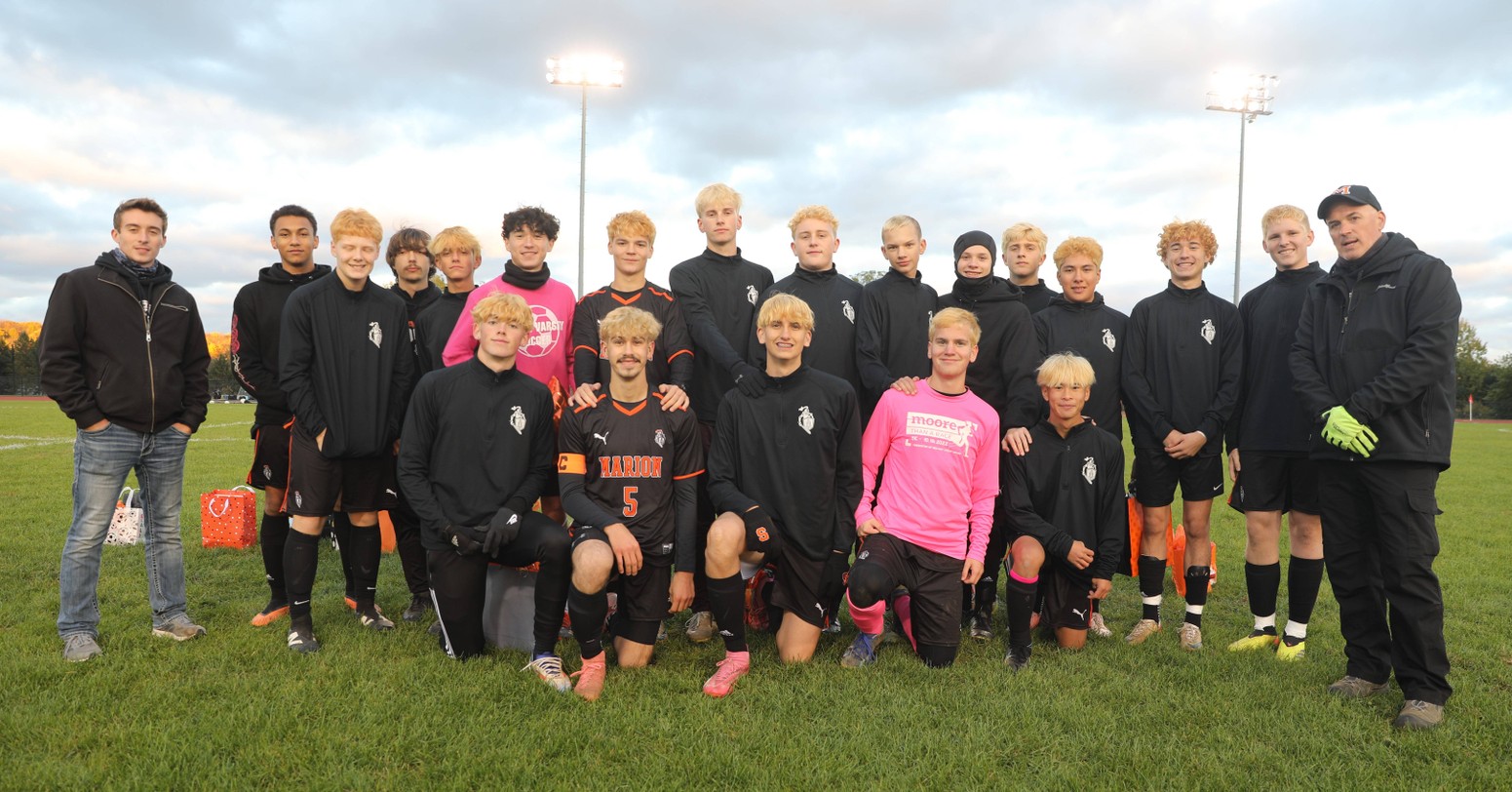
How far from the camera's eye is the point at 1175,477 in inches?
196

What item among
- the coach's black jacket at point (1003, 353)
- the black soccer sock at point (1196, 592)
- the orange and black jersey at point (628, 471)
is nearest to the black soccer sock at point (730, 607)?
the orange and black jersey at point (628, 471)

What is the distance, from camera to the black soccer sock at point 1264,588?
4840 millimetres

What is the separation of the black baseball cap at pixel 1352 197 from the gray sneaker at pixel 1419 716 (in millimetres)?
2230

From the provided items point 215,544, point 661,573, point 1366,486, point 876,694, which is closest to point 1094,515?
point 1366,486

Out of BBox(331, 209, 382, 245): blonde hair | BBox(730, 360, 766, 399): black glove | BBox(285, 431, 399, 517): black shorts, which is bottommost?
BBox(285, 431, 399, 517): black shorts

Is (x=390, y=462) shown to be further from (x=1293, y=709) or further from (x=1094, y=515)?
(x=1293, y=709)

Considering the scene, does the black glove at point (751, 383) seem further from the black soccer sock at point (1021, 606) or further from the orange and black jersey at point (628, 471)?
the black soccer sock at point (1021, 606)

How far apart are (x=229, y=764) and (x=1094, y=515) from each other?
4.09 m

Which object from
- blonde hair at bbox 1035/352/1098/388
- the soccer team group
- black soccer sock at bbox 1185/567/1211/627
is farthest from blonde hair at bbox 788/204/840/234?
black soccer sock at bbox 1185/567/1211/627

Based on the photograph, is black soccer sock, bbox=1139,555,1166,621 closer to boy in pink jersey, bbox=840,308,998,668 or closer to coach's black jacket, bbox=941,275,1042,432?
coach's black jacket, bbox=941,275,1042,432

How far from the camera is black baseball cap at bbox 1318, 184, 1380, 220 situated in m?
3.95

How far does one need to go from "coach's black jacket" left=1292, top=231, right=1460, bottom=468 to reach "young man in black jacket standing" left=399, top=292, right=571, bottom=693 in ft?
12.2

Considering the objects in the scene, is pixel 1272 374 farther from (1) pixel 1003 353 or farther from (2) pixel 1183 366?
(1) pixel 1003 353

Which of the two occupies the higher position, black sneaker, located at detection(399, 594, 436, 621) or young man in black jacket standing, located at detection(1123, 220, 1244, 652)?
young man in black jacket standing, located at detection(1123, 220, 1244, 652)
